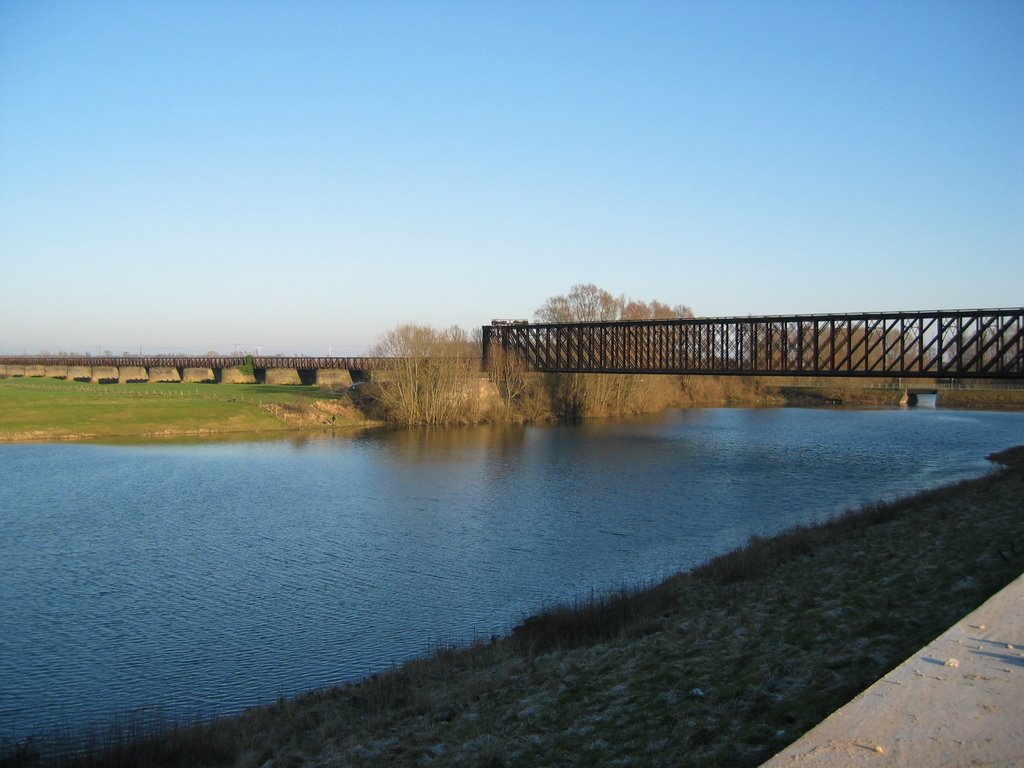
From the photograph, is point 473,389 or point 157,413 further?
point 473,389

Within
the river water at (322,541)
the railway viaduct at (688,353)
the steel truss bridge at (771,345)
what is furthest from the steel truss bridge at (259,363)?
the river water at (322,541)

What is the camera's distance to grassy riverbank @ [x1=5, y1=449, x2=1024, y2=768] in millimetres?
9938

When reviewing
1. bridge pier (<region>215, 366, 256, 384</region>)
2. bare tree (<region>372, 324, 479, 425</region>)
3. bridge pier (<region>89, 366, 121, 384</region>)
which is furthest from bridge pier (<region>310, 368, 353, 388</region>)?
→ bridge pier (<region>89, 366, 121, 384</region>)

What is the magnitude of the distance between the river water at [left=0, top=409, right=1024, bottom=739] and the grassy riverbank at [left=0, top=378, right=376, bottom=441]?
21.3ft

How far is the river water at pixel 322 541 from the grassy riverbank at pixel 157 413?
21.3ft

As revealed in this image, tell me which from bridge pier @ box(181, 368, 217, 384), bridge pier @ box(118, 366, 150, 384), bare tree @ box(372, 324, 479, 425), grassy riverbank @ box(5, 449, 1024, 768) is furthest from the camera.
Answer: bridge pier @ box(118, 366, 150, 384)

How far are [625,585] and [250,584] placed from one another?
9.92 m

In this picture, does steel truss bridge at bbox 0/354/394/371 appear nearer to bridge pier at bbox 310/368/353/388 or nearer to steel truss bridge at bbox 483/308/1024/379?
bridge pier at bbox 310/368/353/388

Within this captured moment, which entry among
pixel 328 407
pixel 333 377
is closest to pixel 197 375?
pixel 333 377

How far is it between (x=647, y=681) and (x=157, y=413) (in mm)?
64236

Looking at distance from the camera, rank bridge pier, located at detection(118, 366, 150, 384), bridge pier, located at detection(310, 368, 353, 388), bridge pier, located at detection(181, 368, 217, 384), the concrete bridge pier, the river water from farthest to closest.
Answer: bridge pier, located at detection(118, 366, 150, 384) < bridge pier, located at detection(181, 368, 217, 384) < the concrete bridge pier < bridge pier, located at detection(310, 368, 353, 388) < the river water

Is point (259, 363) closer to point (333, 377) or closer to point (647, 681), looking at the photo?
point (333, 377)

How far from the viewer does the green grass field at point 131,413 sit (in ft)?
202

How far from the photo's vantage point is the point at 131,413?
67.8 m
